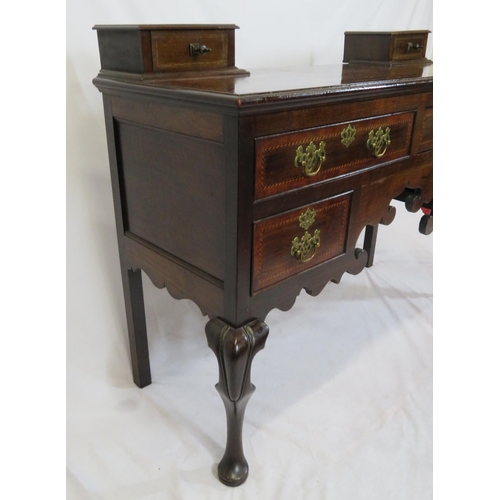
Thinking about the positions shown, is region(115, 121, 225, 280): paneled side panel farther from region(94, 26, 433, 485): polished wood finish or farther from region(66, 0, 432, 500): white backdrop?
region(66, 0, 432, 500): white backdrop

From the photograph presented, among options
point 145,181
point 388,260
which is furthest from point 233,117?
point 388,260

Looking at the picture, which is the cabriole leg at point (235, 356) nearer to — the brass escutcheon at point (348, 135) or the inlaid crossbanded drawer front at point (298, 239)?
the inlaid crossbanded drawer front at point (298, 239)

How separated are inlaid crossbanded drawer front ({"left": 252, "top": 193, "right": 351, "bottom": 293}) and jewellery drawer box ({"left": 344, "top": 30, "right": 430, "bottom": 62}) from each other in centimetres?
77

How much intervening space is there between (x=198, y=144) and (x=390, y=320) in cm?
143

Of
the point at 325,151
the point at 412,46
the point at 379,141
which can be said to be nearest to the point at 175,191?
the point at 325,151

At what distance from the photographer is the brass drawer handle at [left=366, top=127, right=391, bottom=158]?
131 centimetres

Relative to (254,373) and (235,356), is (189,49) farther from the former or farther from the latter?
(254,373)

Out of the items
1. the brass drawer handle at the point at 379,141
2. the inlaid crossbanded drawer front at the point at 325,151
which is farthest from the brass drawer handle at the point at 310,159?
the brass drawer handle at the point at 379,141

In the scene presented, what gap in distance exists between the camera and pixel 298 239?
4.02ft

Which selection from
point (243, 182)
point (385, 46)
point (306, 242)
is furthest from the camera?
point (385, 46)

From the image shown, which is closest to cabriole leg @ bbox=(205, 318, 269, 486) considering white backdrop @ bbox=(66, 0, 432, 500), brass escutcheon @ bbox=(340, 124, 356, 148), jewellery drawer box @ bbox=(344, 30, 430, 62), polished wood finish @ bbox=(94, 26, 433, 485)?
polished wood finish @ bbox=(94, 26, 433, 485)

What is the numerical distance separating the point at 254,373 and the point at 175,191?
0.89 meters

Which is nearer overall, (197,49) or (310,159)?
(310,159)

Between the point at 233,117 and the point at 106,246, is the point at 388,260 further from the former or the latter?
the point at 233,117
